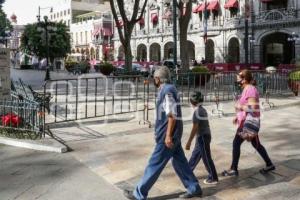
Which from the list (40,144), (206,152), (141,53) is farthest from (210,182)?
(141,53)

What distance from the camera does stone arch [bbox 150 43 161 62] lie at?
6250 centimetres

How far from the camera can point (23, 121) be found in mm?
9711

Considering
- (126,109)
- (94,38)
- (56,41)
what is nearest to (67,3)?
(94,38)

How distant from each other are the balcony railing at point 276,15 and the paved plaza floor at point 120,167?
34514mm

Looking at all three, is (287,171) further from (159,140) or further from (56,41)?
(56,41)

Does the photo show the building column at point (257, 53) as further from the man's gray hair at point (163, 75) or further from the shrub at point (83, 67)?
the man's gray hair at point (163, 75)

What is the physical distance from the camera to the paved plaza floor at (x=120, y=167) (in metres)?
6.14

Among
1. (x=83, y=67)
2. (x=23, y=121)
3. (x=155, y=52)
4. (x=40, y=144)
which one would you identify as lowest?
(x=40, y=144)

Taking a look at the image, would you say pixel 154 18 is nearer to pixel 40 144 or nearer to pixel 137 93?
pixel 137 93

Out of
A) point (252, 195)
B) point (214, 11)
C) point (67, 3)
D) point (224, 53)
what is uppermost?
point (67, 3)

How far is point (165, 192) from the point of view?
612cm

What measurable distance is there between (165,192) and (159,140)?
844 millimetres

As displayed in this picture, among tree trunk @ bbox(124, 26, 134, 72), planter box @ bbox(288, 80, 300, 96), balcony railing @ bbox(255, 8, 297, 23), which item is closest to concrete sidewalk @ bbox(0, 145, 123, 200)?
planter box @ bbox(288, 80, 300, 96)

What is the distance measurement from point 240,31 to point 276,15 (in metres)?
4.36
